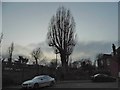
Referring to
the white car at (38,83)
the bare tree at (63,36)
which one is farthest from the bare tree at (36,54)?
the white car at (38,83)

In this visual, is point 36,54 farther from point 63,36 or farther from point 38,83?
point 38,83

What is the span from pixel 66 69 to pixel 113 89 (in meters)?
16.2

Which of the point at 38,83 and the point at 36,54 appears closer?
the point at 38,83

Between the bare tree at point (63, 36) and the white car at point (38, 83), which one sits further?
the bare tree at point (63, 36)

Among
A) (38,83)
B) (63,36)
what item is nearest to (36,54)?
(63,36)

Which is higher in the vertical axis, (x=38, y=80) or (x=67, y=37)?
(x=67, y=37)

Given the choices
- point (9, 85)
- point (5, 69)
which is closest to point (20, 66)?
point (5, 69)

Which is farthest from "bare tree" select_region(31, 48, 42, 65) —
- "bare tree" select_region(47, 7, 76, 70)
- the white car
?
the white car

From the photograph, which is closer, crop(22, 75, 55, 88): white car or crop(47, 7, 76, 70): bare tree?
crop(22, 75, 55, 88): white car

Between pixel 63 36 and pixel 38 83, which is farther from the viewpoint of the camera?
pixel 63 36

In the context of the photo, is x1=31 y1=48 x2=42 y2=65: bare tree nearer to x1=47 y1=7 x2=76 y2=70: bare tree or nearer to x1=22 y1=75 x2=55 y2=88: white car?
x1=47 y1=7 x2=76 y2=70: bare tree

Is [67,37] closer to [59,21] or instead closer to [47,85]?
[59,21]

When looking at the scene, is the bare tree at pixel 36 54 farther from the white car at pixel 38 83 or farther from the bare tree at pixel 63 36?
the white car at pixel 38 83

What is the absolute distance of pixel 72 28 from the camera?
131 ft
